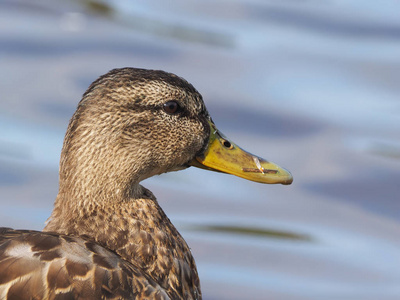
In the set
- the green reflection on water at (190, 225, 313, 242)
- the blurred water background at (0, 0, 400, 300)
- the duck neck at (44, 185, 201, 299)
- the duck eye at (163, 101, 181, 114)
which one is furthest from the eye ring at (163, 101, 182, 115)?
the green reflection on water at (190, 225, 313, 242)

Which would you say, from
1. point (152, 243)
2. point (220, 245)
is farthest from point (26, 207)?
point (152, 243)

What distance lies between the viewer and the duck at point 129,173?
4047mm

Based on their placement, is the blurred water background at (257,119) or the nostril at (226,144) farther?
the blurred water background at (257,119)

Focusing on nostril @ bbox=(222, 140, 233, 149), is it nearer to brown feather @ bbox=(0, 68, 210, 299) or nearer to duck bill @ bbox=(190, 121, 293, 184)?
duck bill @ bbox=(190, 121, 293, 184)

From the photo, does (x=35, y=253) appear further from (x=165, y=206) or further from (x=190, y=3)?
(x=190, y=3)

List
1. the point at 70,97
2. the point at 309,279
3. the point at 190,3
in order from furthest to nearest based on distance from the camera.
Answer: the point at 190,3
the point at 70,97
the point at 309,279

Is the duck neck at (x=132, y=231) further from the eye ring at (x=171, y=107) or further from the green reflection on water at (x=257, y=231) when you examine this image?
the green reflection on water at (x=257, y=231)

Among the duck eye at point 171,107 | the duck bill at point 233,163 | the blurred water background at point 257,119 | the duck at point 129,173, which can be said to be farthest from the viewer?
the blurred water background at point 257,119

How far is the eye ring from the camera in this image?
425cm

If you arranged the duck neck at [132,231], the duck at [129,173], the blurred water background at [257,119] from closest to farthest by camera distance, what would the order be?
the duck at [129,173], the duck neck at [132,231], the blurred water background at [257,119]

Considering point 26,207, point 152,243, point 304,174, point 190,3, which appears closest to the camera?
point 152,243

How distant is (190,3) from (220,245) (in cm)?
430

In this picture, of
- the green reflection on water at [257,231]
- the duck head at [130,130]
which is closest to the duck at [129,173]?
the duck head at [130,130]

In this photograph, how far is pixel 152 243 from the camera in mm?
4219
